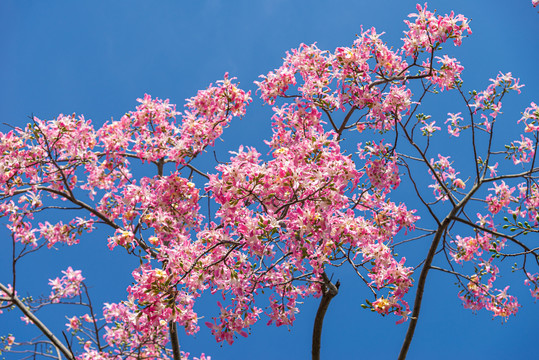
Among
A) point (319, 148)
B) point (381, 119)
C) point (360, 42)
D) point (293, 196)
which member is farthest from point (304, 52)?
point (293, 196)

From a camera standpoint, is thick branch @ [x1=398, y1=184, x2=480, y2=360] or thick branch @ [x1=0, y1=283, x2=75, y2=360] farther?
thick branch @ [x1=398, y1=184, x2=480, y2=360]

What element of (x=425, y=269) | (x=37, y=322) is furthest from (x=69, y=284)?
(x=425, y=269)

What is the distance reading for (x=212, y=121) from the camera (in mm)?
4590

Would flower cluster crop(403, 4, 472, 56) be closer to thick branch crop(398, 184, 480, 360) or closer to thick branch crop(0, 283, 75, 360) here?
thick branch crop(398, 184, 480, 360)

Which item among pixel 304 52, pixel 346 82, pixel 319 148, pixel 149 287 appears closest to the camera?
pixel 149 287

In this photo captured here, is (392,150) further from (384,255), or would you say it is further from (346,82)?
(384,255)

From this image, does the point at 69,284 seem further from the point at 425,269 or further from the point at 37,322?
the point at 425,269

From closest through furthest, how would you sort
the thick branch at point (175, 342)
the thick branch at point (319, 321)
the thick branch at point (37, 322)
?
the thick branch at point (37, 322)
the thick branch at point (319, 321)
the thick branch at point (175, 342)

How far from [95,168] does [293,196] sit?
2832mm

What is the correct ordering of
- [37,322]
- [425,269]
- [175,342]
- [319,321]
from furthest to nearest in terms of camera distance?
[425,269] < [175,342] < [319,321] < [37,322]

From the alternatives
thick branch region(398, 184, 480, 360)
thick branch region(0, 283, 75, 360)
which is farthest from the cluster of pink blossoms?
thick branch region(398, 184, 480, 360)

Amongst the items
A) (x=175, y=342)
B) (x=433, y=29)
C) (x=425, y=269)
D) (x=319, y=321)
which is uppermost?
(x=433, y=29)

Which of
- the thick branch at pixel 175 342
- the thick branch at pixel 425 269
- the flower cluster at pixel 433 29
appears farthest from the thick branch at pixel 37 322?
the flower cluster at pixel 433 29

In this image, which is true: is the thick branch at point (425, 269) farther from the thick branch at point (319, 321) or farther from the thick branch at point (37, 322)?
the thick branch at point (37, 322)
